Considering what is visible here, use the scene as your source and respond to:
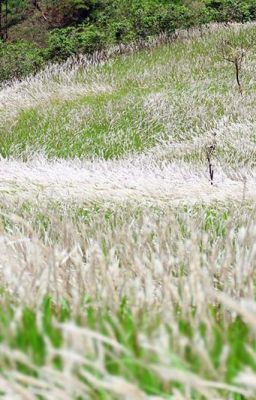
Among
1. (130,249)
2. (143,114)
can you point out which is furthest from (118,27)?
(130,249)

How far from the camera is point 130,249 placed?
227 cm

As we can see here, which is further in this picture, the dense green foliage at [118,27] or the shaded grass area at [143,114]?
the dense green foliage at [118,27]

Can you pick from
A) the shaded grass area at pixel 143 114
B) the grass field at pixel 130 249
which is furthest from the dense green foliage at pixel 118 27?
the grass field at pixel 130 249

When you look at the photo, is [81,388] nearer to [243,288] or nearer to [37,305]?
[37,305]

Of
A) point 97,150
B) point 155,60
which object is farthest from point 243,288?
point 155,60

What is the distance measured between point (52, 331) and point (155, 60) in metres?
18.4

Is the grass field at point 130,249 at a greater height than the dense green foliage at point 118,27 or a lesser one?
greater

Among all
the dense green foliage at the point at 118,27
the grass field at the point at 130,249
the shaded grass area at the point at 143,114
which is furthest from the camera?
the dense green foliage at the point at 118,27

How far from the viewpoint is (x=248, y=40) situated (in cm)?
2019

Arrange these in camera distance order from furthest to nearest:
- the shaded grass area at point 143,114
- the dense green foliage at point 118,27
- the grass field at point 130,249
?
the dense green foliage at point 118,27 < the shaded grass area at point 143,114 < the grass field at point 130,249

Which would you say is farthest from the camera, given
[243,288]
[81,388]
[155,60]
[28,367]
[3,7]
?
[3,7]

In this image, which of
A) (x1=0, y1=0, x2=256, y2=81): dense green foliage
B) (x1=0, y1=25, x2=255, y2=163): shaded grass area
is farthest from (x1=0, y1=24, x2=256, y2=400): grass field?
(x1=0, y1=0, x2=256, y2=81): dense green foliage

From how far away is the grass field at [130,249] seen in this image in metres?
1.26

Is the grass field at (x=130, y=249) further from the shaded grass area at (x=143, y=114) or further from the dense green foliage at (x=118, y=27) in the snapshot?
the dense green foliage at (x=118, y=27)
